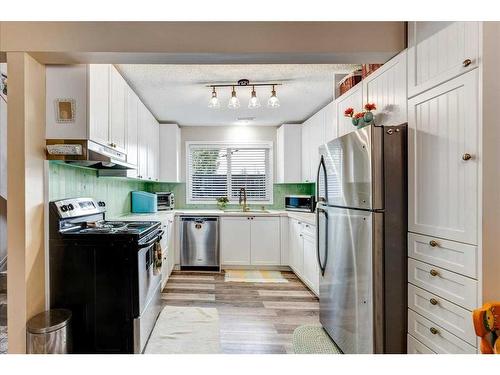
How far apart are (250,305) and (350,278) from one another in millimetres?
1431

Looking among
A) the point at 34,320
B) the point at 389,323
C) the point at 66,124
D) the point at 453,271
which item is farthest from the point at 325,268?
the point at 66,124

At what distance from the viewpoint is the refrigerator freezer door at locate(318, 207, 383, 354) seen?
167 cm

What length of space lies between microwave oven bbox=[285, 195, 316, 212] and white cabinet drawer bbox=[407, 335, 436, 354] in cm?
260

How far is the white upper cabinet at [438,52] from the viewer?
1229 mm

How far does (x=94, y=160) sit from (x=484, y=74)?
2.28m

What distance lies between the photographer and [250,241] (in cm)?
422

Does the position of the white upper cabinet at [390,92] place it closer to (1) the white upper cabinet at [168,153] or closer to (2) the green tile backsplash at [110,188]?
(2) the green tile backsplash at [110,188]

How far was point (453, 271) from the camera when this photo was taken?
1336 millimetres

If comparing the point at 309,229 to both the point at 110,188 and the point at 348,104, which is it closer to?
the point at 348,104

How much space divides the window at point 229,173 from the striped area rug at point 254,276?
1272 mm

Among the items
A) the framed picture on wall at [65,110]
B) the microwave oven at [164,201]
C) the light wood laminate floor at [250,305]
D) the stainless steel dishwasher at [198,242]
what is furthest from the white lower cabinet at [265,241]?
the framed picture on wall at [65,110]

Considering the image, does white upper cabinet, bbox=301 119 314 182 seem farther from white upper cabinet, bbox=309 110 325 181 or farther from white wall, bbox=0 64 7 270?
white wall, bbox=0 64 7 270

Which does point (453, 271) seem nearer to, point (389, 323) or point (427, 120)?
point (389, 323)

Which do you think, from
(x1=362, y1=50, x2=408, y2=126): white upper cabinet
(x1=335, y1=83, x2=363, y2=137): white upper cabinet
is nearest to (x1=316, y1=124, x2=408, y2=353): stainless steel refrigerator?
(x1=362, y1=50, x2=408, y2=126): white upper cabinet
